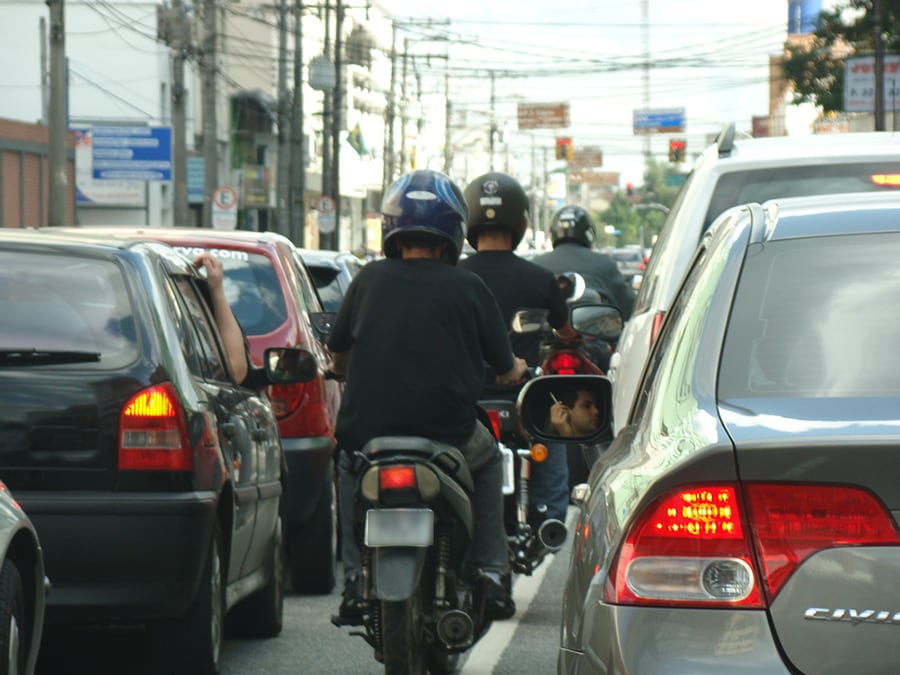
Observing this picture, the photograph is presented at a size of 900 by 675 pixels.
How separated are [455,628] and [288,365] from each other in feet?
6.43

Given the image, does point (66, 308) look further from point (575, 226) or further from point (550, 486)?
point (575, 226)

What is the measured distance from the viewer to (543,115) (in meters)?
95.8

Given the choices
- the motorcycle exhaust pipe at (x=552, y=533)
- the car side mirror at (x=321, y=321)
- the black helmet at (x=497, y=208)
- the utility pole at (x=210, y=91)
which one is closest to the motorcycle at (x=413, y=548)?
the motorcycle exhaust pipe at (x=552, y=533)

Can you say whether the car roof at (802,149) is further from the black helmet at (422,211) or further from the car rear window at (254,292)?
the car rear window at (254,292)

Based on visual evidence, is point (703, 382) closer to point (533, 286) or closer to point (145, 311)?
point (145, 311)

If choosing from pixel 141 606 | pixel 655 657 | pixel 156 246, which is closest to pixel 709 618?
pixel 655 657

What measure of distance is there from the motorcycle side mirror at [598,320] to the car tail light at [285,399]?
1.56 metres

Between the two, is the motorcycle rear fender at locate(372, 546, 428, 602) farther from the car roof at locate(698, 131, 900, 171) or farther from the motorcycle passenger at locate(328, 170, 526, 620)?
the car roof at locate(698, 131, 900, 171)

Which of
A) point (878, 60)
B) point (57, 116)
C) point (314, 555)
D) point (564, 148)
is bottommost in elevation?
point (314, 555)

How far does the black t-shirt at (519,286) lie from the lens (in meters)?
8.21

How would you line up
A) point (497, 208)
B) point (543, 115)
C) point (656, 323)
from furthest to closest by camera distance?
1. point (543, 115)
2. point (497, 208)
3. point (656, 323)

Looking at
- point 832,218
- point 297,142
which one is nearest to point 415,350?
point 832,218

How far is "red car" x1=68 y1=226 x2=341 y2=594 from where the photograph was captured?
29.9 feet

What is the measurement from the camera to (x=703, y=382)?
334cm
